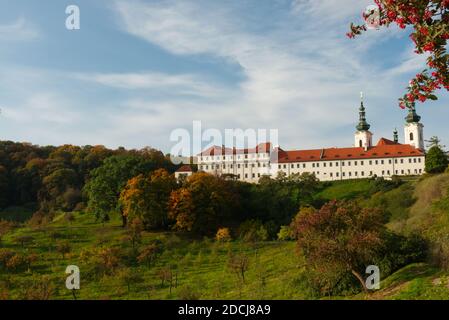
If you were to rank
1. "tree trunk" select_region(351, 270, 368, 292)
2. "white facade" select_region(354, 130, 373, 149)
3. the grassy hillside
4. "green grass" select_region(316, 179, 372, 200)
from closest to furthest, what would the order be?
"tree trunk" select_region(351, 270, 368, 292), the grassy hillside, "green grass" select_region(316, 179, 372, 200), "white facade" select_region(354, 130, 373, 149)

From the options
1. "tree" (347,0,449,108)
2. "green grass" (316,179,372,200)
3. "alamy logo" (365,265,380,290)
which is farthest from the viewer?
"green grass" (316,179,372,200)

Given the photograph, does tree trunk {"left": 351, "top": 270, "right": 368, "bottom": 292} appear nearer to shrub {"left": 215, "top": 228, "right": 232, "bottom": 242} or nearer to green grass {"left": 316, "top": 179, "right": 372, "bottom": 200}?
shrub {"left": 215, "top": 228, "right": 232, "bottom": 242}

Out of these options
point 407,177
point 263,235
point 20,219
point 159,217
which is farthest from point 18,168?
point 407,177

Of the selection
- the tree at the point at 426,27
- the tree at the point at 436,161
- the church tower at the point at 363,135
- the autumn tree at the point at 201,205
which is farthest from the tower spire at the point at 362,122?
the tree at the point at 426,27

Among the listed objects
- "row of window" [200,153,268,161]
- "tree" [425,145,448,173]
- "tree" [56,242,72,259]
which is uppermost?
"row of window" [200,153,268,161]

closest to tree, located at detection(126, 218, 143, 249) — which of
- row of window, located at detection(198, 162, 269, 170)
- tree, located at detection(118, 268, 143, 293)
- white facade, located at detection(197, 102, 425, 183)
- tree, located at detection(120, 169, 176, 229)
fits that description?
tree, located at detection(120, 169, 176, 229)

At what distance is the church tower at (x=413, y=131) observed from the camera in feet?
293

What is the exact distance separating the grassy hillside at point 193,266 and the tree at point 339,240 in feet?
4.76

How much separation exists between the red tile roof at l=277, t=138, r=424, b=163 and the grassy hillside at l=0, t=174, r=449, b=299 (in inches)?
1411

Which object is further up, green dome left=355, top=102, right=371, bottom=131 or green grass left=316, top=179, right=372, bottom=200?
green dome left=355, top=102, right=371, bottom=131

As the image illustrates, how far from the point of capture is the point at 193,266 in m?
34.6

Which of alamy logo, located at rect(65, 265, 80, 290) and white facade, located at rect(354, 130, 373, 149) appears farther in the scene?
white facade, located at rect(354, 130, 373, 149)

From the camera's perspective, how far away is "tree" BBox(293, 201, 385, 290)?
883 inches
